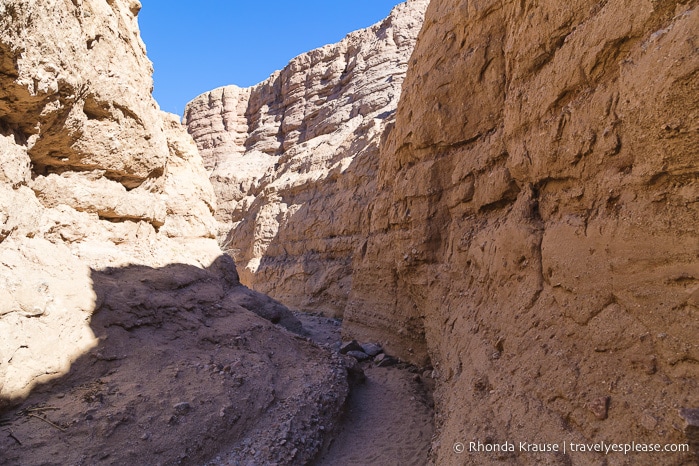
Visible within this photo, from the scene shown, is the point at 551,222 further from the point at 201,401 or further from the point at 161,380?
the point at 161,380

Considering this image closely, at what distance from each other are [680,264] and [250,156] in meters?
30.0

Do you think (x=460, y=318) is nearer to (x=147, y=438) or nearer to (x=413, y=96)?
(x=147, y=438)

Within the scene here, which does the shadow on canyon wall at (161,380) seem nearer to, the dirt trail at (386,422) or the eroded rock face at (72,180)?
the eroded rock face at (72,180)

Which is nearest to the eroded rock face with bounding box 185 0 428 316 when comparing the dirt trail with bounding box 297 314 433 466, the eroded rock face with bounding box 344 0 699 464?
the dirt trail with bounding box 297 314 433 466

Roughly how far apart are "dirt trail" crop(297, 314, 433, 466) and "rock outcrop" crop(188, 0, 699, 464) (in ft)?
1.94

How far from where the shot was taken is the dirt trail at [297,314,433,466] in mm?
5614

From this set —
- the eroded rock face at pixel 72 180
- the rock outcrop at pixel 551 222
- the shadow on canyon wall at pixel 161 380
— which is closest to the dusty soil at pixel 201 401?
the shadow on canyon wall at pixel 161 380

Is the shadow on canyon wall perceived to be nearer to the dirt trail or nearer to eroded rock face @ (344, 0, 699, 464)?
the dirt trail

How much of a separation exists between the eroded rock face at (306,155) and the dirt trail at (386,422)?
13.3 ft

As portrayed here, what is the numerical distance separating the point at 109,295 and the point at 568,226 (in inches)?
227

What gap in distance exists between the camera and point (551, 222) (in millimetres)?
4152

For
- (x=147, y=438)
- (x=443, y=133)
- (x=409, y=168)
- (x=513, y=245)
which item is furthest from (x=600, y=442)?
(x=409, y=168)

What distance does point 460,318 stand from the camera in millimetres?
5852

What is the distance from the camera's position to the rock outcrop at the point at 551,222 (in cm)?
266
